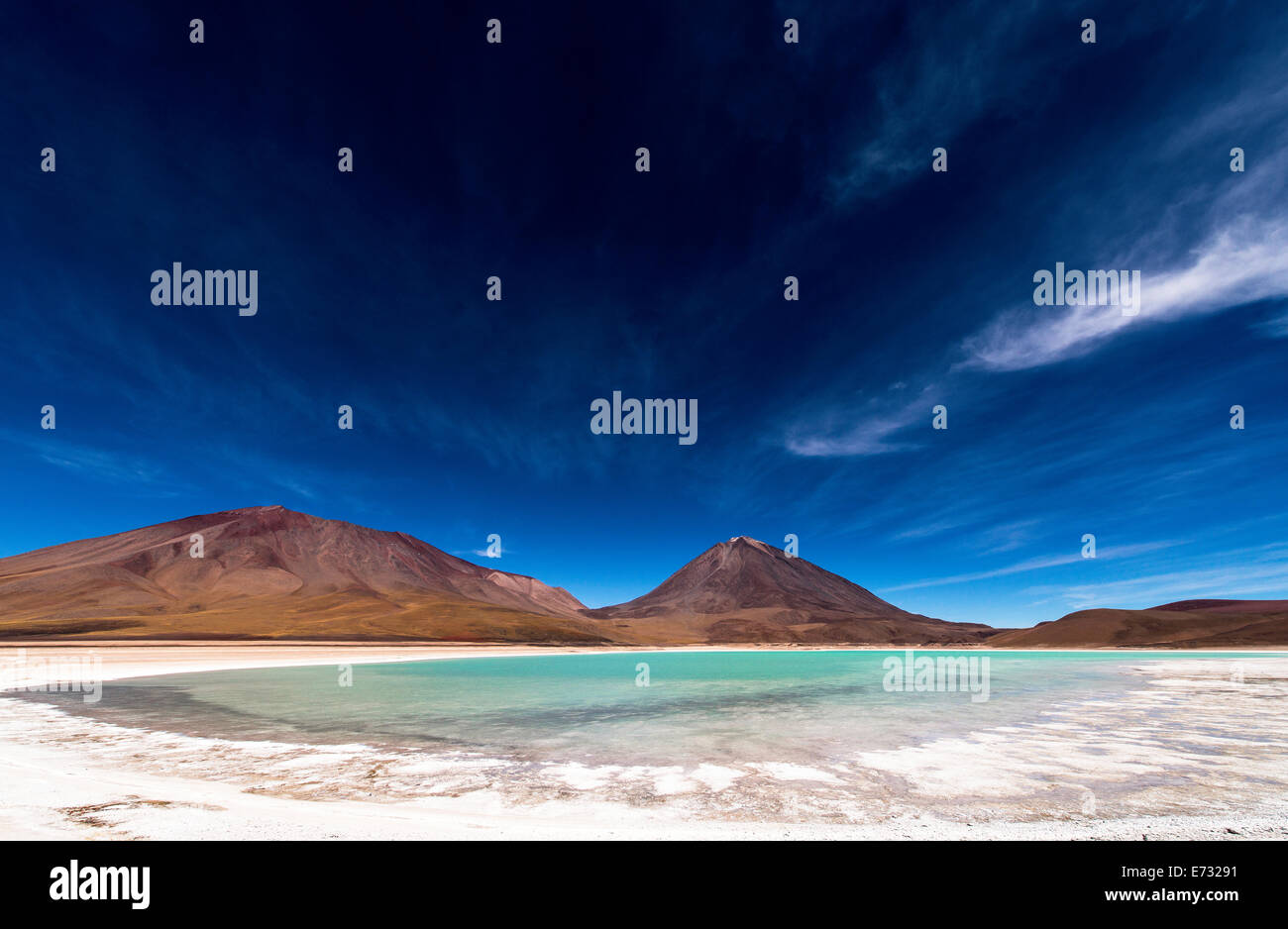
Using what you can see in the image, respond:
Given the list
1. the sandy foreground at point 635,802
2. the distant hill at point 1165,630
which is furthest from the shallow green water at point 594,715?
the distant hill at point 1165,630

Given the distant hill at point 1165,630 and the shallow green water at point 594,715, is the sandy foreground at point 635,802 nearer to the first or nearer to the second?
the shallow green water at point 594,715

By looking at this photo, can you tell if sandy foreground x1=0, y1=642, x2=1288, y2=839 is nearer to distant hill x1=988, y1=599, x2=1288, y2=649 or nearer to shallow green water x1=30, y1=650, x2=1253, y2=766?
shallow green water x1=30, y1=650, x2=1253, y2=766

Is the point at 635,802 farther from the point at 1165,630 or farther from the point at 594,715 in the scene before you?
the point at 1165,630

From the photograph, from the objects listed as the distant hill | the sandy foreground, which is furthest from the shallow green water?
the distant hill

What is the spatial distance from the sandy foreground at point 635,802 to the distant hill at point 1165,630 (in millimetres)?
162855

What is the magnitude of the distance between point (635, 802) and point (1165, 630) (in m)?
191

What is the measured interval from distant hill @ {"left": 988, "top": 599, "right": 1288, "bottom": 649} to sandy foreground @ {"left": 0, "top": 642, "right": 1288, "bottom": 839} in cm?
16285

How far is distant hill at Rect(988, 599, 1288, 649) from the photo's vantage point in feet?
413

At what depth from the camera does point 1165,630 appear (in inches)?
5492
